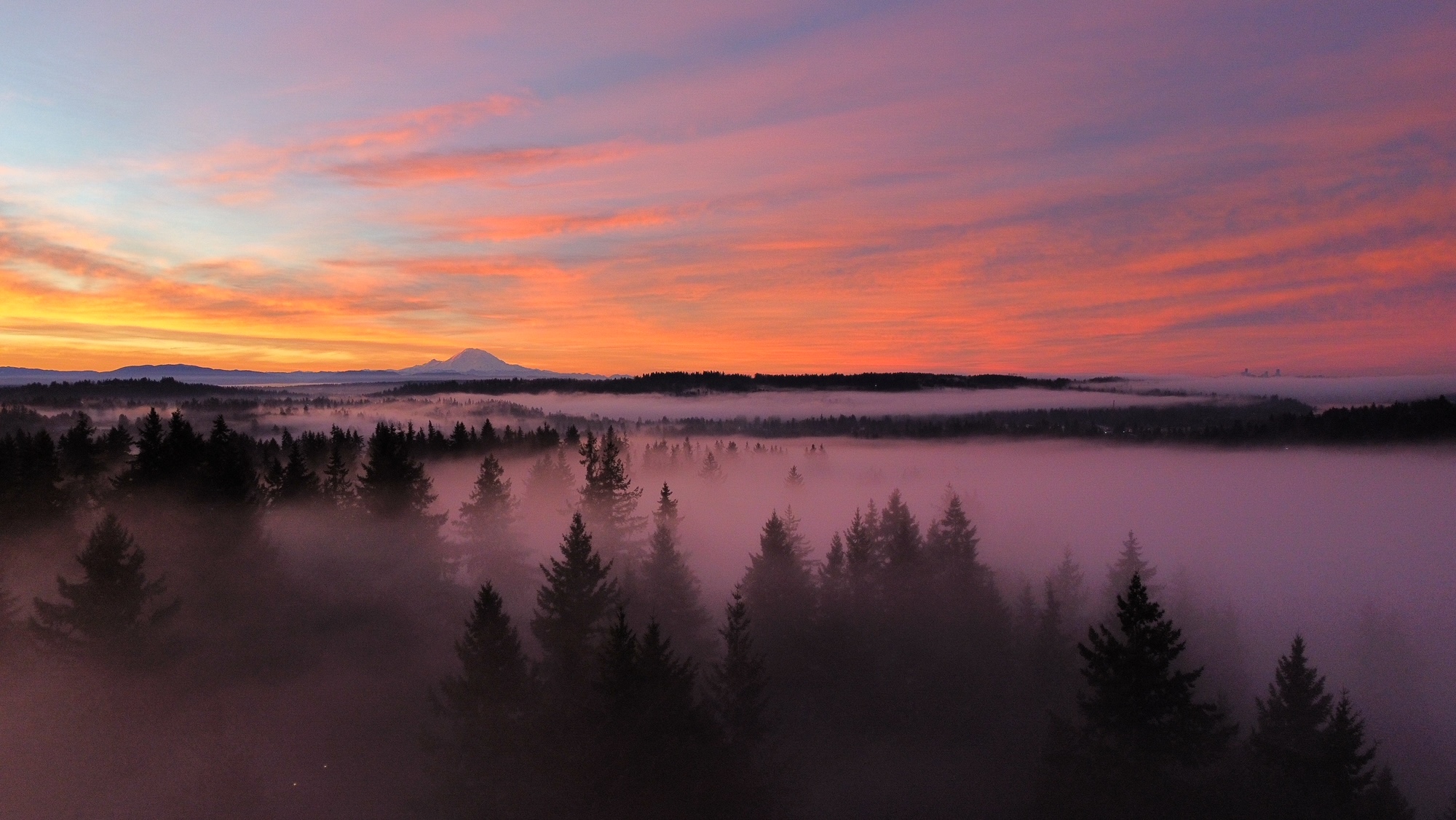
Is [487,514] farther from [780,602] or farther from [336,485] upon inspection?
[780,602]

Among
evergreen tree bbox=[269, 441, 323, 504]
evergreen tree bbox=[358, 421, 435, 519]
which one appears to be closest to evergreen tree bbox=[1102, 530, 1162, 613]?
evergreen tree bbox=[358, 421, 435, 519]

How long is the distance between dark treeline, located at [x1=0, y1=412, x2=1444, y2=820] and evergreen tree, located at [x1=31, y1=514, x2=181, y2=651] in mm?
110

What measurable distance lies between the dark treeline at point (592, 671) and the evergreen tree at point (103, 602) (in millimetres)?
110

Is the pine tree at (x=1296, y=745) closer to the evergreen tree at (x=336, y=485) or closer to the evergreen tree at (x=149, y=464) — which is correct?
the evergreen tree at (x=336, y=485)

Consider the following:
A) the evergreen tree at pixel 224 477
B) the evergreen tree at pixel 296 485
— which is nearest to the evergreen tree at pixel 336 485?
the evergreen tree at pixel 296 485

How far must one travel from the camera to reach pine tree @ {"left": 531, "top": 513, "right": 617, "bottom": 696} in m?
36.2

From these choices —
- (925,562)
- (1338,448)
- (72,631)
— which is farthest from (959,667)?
(1338,448)

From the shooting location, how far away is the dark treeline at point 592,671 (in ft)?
101

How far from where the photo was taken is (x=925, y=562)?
55844 mm

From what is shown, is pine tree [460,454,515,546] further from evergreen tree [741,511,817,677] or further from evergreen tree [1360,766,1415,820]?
evergreen tree [1360,766,1415,820]

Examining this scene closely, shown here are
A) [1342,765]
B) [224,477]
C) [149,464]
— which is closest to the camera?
[1342,765]

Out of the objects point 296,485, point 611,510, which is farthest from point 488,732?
point 296,485

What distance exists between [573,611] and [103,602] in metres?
19.1

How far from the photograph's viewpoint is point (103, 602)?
3083 cm
